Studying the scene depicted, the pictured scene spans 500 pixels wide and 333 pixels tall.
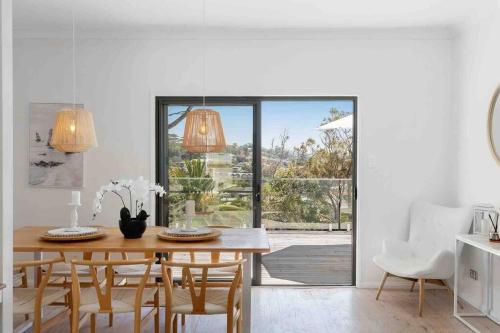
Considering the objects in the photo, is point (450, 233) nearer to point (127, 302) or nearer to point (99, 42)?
point (127, 302)

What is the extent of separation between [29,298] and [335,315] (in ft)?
7.57

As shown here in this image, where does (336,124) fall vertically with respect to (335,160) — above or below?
above

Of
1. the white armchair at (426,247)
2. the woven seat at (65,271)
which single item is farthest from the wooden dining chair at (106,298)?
the white armchair at (426,247)

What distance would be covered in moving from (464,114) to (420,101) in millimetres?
438

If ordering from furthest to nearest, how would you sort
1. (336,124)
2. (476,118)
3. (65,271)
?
(336,124), (476,118), (65,271)

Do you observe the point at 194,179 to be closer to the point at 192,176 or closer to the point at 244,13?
the point at 192,176

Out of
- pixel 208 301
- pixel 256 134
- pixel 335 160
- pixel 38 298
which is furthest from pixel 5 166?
pixel 335 160

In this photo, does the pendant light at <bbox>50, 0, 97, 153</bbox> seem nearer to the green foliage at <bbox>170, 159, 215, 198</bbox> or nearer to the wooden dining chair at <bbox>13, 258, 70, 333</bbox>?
the wooden dining chair at <bbox>13, 258, 70, 333</bbox>

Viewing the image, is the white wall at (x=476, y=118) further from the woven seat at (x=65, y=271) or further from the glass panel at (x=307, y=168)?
the woven seat at (x=65, y=271)

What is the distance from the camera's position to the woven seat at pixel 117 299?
258 cm

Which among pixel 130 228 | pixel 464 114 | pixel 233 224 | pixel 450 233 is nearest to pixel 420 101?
pixel 464 114

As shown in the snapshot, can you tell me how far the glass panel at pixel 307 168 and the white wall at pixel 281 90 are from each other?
0.19 metres

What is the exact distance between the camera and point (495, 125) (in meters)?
3.56

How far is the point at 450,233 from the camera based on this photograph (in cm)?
389
